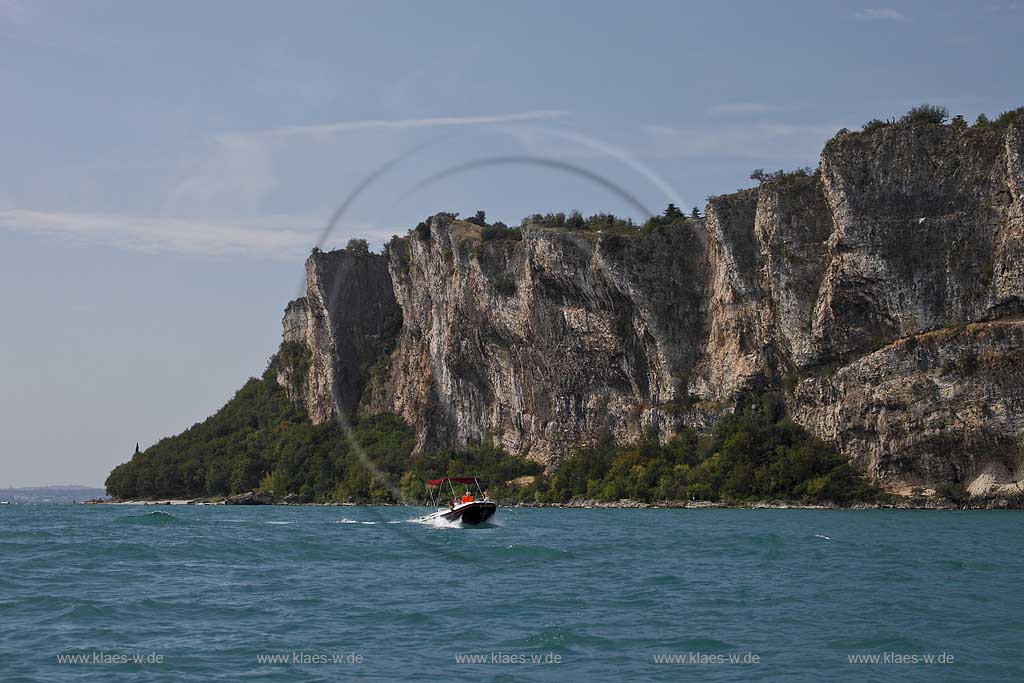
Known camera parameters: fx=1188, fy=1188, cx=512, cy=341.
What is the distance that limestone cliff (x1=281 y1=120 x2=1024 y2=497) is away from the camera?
90875 mm

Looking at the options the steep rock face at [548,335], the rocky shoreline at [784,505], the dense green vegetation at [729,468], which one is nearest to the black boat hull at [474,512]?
the rocky shoreline at [784,505]

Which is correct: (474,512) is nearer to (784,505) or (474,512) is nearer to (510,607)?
(510,607)

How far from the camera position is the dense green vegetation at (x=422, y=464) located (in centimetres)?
9800

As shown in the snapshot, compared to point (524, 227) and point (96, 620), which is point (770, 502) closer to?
point (524, 227)

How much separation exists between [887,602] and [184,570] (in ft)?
68.2

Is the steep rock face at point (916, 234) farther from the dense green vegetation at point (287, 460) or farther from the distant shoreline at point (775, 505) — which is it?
the dense green vegetation at point (287, 460)

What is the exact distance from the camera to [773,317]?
108 metres

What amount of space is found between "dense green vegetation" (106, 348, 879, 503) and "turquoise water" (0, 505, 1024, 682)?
156 ft

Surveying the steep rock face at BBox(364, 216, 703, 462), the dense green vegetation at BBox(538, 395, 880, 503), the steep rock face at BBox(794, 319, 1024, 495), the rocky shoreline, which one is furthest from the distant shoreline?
the steep rock face at BBox(364, 216, 703, 462)

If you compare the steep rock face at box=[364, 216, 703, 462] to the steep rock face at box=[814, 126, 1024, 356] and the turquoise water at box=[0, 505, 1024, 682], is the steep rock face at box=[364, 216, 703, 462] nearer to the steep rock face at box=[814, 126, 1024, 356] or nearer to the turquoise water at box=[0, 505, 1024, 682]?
the steep rock face at box=[814, 126, 1024, 356]

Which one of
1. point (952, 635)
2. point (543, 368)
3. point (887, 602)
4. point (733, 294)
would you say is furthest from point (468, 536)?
point (543, 368)

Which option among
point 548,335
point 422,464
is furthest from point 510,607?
point 422,464

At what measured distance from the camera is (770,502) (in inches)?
3728

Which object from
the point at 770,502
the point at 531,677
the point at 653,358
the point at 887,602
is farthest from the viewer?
the point at 653,358
